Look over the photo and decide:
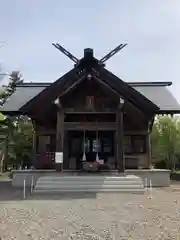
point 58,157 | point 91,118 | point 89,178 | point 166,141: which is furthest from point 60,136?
point 166,141

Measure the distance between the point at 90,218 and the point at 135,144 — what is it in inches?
436

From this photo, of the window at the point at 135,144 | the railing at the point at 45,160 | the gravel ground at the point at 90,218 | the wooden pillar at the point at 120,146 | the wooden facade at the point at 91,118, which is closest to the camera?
the gravel ground at the point at 90,218

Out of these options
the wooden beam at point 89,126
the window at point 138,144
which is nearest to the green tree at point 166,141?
the window at point 138,144

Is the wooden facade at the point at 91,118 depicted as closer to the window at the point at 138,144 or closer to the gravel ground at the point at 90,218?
the window at the point at 138,144

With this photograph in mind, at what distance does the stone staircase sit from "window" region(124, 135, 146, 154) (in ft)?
16.3

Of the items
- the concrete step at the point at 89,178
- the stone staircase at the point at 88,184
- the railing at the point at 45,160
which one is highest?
the railing at the point at 45,160

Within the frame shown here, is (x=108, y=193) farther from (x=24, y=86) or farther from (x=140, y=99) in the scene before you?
(x=24, y=86)

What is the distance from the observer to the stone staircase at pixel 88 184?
38.5 ft

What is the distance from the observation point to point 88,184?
12.2m

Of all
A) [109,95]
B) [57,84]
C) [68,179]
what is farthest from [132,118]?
[68,179]

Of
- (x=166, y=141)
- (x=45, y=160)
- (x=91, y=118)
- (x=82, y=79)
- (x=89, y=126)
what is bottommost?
(x=45, y=160)

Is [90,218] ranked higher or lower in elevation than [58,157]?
lower

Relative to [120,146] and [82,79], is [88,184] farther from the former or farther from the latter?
[82,79]

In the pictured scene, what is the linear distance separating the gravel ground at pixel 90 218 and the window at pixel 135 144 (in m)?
7.64
